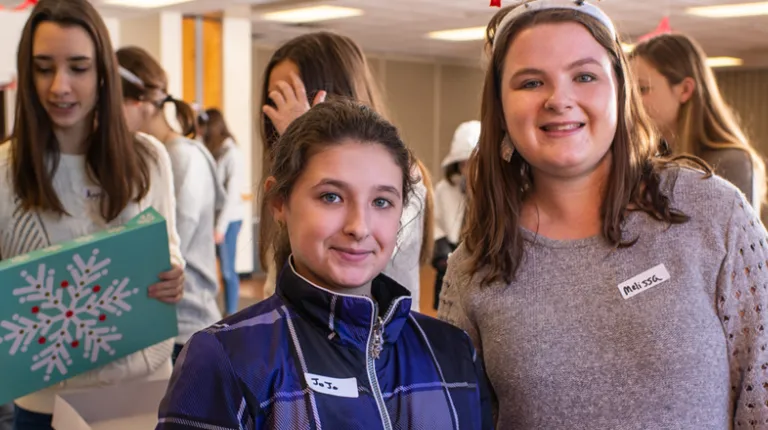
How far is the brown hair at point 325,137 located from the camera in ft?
4.24

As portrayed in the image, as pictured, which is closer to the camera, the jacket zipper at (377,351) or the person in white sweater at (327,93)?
the jacket zipper at (377,351)

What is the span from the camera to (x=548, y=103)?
1.38m

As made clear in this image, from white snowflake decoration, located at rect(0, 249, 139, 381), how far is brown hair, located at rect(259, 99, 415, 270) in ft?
1.80

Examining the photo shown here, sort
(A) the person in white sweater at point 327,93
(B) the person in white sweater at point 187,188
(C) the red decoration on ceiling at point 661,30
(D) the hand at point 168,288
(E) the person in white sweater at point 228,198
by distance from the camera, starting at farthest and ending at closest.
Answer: (E) the person in white sweater at point 228,198
(C) the red decoration on ceiling at point 661,30
(B) the person in white sweater at point 187,188
(D) the hand at point 168,288
(A) the person in white sweater at point 327,93

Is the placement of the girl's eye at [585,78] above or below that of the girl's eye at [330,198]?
above

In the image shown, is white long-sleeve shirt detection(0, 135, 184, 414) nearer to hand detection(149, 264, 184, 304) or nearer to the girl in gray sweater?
hand detection(149, 264, 184, 304)

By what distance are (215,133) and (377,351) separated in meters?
5.45

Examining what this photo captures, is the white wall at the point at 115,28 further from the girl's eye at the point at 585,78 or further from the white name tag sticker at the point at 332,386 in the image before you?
the white name tag sticker at the point at 332,386

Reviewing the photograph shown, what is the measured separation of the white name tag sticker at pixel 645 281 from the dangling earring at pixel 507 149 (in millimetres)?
302

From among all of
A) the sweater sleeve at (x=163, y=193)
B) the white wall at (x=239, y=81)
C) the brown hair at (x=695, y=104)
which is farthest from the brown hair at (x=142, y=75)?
the white wall at (x=239, y=81)

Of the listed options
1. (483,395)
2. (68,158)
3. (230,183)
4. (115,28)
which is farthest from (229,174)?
(483,395)

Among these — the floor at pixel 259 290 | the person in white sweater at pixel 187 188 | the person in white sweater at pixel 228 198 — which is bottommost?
the floor at pixel 259 290

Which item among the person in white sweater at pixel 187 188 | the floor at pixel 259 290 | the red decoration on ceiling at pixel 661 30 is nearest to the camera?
the person in white sweater at pixel 187 188

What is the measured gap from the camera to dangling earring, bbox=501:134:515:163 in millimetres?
1531
